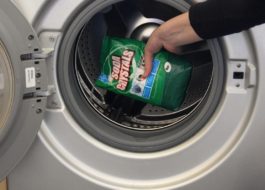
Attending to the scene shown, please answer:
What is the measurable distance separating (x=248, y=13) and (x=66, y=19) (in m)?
0.37

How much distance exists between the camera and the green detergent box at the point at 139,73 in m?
1.00

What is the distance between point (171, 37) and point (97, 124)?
276mm

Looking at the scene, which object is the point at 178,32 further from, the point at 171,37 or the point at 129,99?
the point at 129,99

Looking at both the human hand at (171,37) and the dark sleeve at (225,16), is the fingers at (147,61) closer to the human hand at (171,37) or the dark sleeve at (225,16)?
the human hand at (171,37)

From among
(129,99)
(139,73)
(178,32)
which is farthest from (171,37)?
(129,99)

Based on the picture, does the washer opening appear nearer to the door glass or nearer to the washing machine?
the washing machine

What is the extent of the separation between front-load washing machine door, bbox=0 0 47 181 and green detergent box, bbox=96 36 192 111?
226 millimetres

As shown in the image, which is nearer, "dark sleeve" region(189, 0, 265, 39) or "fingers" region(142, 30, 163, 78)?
"dark sleeve" region(189, 0, 265, 39)

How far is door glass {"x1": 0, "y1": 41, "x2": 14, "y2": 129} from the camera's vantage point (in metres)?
0.83

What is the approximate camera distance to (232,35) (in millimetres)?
842

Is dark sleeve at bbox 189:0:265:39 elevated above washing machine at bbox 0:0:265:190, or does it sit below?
above

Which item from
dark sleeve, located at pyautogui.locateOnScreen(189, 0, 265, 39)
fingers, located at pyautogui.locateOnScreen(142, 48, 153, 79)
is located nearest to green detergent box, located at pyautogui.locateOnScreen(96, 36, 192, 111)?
fingers, located at pyautogui.locateOnScreen(142, 48, 153, 79)

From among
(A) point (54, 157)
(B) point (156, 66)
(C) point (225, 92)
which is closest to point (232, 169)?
(C) point (225, 92)

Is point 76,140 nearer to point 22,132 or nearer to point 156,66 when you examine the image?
point 22,132
